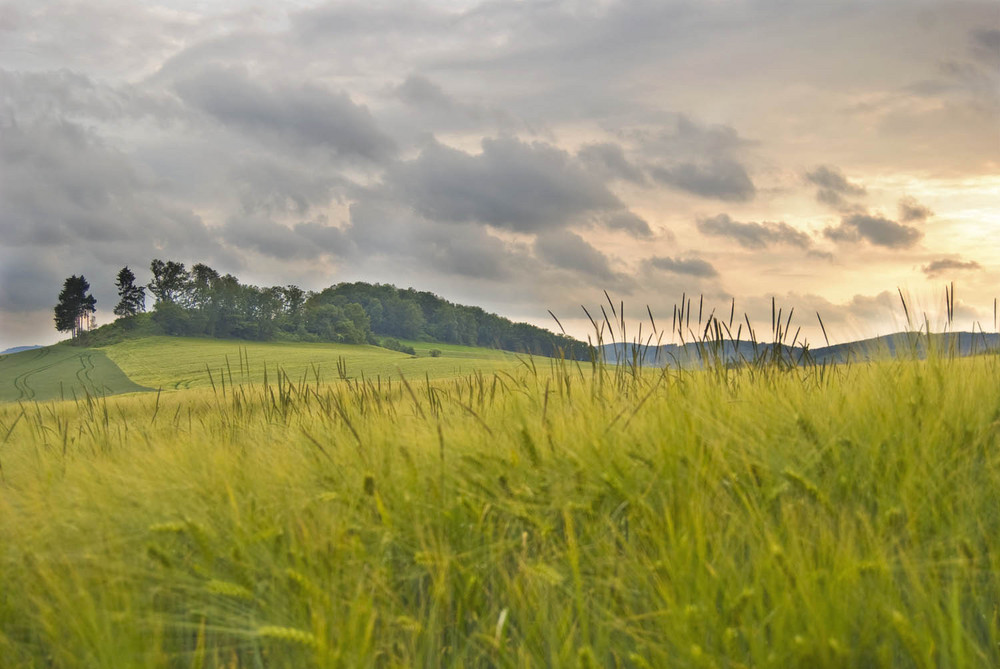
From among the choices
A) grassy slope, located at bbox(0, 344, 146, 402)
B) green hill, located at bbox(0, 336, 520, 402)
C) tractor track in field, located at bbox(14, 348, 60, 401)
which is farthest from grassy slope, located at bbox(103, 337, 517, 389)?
tractor track in field, located at bbox(14, 348, 60, 401)

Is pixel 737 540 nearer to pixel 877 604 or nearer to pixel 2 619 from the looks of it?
pixel 877 604

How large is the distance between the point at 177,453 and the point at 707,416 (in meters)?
2.14

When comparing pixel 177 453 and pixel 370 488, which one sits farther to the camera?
pixel 177 453

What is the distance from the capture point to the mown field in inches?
60.9

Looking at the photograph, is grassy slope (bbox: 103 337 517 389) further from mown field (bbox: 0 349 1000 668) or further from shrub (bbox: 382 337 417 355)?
mown field (bbox: 0 349 1000 668)

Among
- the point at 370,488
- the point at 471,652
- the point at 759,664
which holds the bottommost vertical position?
the point at 471,652

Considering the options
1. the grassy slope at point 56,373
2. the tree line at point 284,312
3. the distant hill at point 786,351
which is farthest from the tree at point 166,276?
the distant hill at point 786,351

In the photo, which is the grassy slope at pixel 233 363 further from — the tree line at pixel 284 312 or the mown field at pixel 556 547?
the mown field at pixel 556 547

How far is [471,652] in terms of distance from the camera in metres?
1.79

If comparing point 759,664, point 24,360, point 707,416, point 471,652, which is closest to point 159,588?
point 471,652

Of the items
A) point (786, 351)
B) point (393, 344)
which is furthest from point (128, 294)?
point (786, 351)

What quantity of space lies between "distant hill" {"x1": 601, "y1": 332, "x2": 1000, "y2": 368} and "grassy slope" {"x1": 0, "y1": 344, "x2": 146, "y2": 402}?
28727mm

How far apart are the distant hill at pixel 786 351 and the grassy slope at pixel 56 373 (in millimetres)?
28727

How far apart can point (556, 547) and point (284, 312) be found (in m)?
64.9
